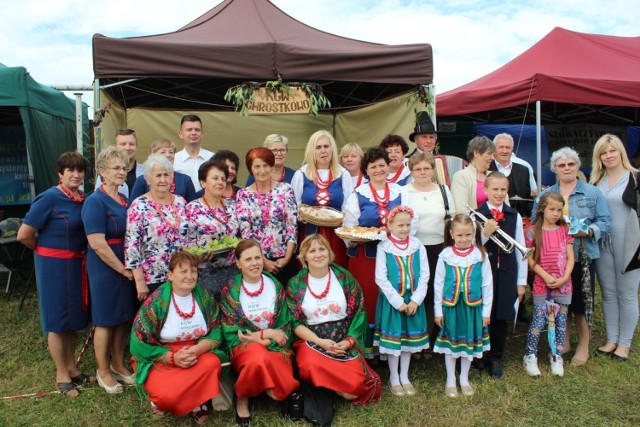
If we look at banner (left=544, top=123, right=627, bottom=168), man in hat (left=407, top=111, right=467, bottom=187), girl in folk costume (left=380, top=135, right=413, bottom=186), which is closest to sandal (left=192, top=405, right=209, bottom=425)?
girl in folk costume (left=380, top=135, right=413, bottom=186)

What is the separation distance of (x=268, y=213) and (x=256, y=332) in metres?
0.84

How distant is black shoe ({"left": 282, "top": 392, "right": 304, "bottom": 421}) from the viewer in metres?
2.91

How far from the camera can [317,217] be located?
11.3ft

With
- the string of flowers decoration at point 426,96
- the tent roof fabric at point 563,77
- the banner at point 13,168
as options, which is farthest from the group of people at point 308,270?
the banner at point 13,168

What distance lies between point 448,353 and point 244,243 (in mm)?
1554

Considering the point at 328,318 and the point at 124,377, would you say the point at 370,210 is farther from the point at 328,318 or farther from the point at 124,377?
the point at 124,377

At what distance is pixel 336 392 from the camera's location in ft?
10.1

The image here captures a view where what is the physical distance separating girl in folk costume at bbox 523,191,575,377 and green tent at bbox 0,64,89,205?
5401 mm

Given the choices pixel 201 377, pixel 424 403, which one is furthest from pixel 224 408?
pixel 424 403

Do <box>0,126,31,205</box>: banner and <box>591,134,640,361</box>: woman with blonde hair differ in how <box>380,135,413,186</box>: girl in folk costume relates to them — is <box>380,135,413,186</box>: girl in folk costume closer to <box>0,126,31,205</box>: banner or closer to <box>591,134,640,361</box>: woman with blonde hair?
<box>591,134,640,361</box>: woman with blonde hair

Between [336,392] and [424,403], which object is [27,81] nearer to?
[336,392]

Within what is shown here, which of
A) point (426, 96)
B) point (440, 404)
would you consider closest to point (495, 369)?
point (440, 404)

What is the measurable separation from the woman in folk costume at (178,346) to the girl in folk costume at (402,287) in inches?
44.0

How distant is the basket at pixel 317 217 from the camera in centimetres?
341
